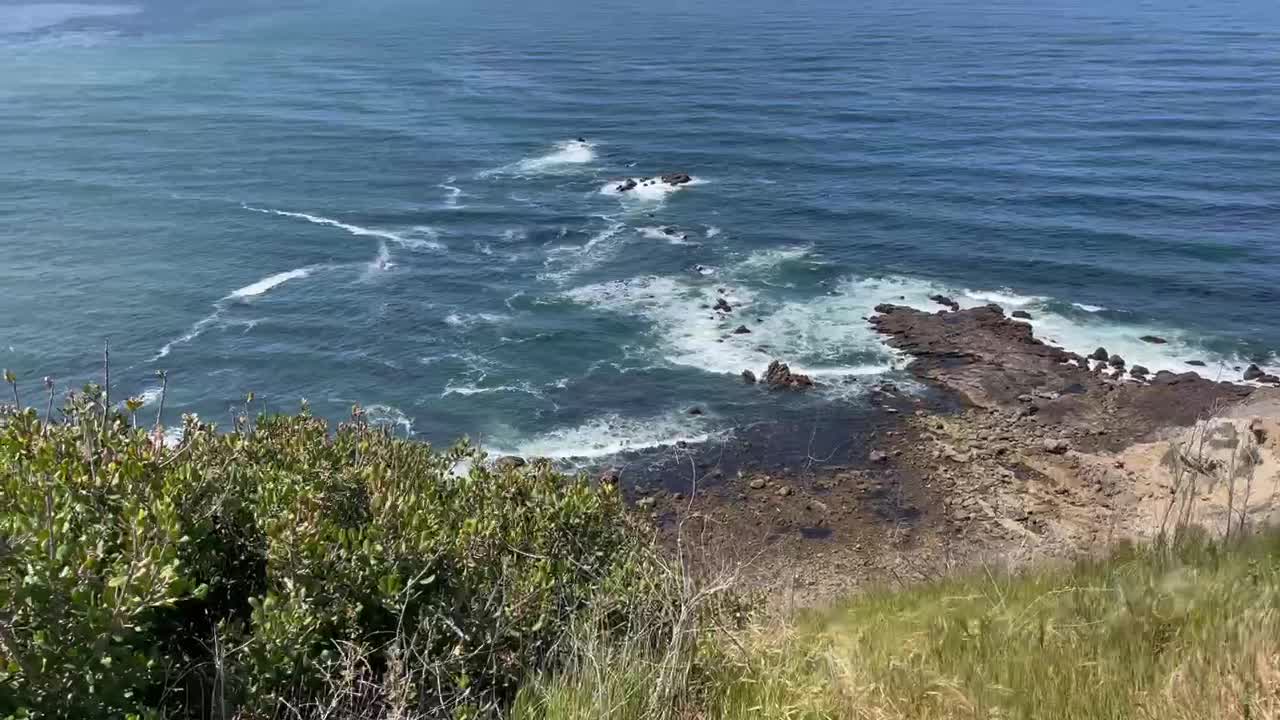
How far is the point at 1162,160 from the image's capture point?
2938 inches

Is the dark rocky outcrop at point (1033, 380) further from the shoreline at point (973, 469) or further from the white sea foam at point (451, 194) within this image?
the white sea foam at point (451, 194)

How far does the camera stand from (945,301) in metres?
53.0

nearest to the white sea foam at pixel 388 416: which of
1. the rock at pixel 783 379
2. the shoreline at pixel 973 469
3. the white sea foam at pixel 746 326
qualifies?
the shoreline at pixel 973 469

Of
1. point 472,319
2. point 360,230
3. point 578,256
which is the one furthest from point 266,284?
point 578,256

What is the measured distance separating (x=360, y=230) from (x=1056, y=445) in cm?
4676

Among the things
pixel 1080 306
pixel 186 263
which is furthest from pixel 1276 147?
pixel 186 263

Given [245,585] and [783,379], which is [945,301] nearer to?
[783,379]

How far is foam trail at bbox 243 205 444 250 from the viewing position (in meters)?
63.2

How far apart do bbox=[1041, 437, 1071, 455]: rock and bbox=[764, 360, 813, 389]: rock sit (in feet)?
35.5

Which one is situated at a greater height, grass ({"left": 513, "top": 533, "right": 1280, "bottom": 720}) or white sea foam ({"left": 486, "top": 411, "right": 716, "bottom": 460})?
grass ({"left": 513, "top": 533, "right": 1280, "bottom": 720})

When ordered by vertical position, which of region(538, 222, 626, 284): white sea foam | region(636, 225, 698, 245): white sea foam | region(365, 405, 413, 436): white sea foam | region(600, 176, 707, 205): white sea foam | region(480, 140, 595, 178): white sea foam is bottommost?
region(365, 405, 413, 436): white sea foam

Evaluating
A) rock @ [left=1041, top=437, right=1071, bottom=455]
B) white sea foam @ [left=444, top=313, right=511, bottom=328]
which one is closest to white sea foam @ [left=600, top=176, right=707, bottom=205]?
white sea foam @ [left=444, top=313, right=511, bottom=328]

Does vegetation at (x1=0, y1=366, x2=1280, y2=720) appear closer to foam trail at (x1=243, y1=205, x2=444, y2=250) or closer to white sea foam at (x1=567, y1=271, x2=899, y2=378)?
white sea foam at (x1=567, y1=271, x2=899, y2=378)

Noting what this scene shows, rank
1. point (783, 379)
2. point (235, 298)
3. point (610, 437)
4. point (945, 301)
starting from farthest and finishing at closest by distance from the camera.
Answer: point (235, 298)
point (945, 301)
point (783, 379)
point (610, 437)
